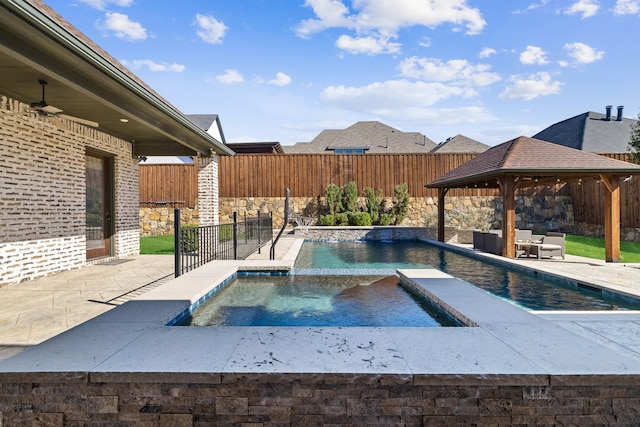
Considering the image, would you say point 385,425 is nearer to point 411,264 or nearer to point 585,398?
point 585,398

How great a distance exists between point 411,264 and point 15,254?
284 inches

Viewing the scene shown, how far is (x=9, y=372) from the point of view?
6.89 ft

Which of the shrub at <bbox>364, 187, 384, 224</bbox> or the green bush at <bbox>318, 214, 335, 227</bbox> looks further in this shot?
the shrub at <bbox>364, 187, 384, 224</bbox>

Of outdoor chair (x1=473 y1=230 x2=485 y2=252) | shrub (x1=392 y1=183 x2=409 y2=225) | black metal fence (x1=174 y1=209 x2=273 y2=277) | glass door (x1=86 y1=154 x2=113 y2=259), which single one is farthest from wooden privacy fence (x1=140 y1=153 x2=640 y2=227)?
glass door (x1=86 y1=154 x2=113 y2=259)

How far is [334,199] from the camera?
15.3 meters

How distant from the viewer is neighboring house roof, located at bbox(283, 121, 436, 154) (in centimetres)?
2586

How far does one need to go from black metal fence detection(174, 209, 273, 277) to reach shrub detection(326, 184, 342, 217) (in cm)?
399

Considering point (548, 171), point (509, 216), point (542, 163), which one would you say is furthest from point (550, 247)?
point (542, 163)

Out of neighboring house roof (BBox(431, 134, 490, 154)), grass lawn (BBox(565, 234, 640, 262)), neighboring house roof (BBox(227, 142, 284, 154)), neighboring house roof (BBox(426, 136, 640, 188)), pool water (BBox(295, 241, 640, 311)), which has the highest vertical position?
neighboring house roof (BBox(431, 134, 490, 154))

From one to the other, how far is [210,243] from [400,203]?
999cm

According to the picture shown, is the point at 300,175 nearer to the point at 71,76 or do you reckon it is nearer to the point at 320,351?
the point at 71,76

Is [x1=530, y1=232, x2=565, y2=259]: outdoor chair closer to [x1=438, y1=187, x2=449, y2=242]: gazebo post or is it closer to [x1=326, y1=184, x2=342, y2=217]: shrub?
[x1=438, y1=187, x2=449, y2=242]: gazebo post

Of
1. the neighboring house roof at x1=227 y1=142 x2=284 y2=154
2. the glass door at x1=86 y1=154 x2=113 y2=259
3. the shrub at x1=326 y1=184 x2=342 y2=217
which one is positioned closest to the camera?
the glass door at x1=86 y1=154 x2=113 y2=259

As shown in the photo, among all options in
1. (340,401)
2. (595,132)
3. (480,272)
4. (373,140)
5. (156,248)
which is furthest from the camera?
(373,140)
